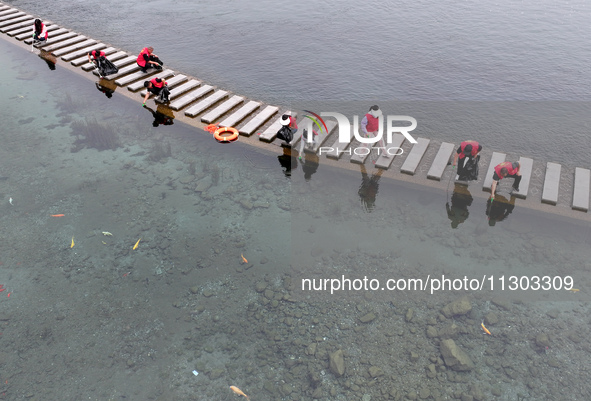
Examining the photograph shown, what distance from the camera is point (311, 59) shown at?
64.8 ft

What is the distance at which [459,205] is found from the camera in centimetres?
1194

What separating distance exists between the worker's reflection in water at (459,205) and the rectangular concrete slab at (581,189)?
9.77 feet

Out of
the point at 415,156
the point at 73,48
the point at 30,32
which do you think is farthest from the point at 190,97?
the point at 30,32

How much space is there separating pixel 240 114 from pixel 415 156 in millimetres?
7292

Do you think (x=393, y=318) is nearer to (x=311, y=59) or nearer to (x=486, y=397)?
(x=486, y=397)

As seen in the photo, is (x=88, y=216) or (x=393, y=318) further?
(x=88, y=216)

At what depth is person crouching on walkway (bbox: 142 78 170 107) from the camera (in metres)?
15.9

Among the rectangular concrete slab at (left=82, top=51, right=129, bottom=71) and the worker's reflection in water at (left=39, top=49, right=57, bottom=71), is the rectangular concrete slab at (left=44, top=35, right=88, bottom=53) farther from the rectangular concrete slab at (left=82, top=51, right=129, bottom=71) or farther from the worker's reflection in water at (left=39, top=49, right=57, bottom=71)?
the rectangular concrete slab at (left=82, top=51, right=129, bottom=71)

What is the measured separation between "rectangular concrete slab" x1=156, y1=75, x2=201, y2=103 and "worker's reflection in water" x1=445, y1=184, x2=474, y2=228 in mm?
12282

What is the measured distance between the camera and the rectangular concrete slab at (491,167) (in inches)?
471

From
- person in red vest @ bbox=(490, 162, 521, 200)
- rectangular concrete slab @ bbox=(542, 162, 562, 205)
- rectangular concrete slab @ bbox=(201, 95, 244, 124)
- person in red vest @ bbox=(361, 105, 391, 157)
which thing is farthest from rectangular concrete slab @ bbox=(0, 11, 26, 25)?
rectangular concrete slab @ bbox=(542, 162, 562, 205)

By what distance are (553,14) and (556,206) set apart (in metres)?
19.9

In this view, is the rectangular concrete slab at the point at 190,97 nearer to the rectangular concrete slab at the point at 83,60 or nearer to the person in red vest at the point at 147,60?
the person in red vest at the point at 147,60

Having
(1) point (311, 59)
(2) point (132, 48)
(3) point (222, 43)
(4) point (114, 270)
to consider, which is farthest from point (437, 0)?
(4) point (114, 270)
